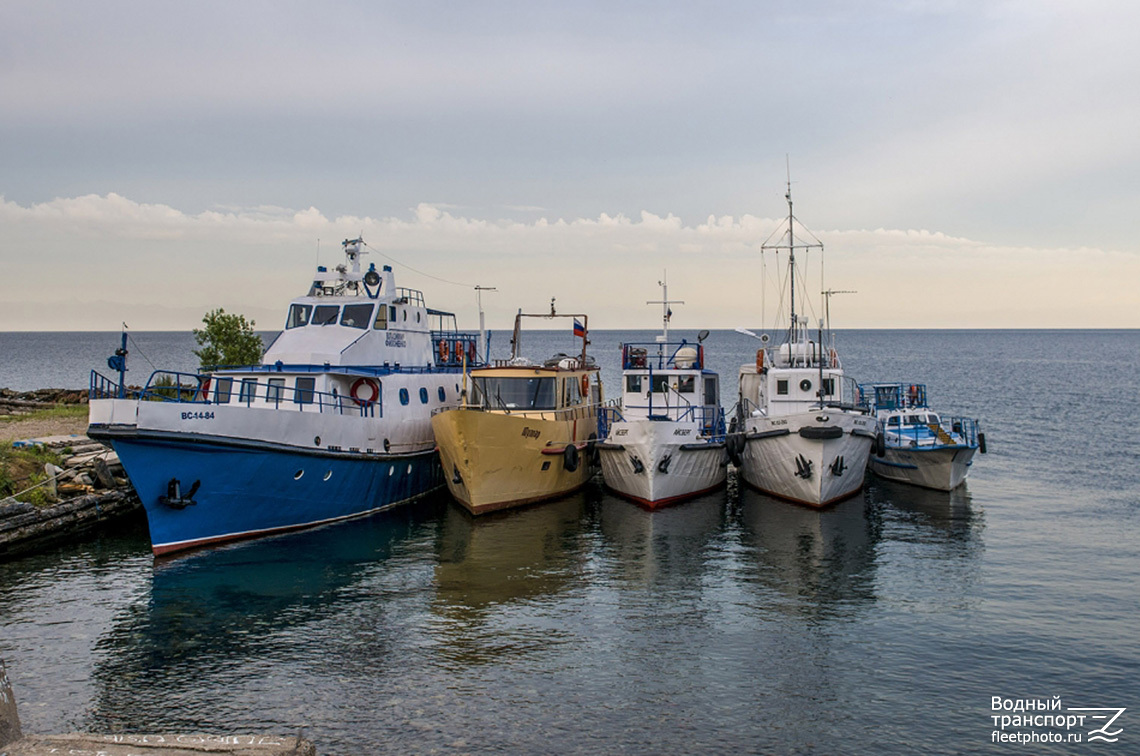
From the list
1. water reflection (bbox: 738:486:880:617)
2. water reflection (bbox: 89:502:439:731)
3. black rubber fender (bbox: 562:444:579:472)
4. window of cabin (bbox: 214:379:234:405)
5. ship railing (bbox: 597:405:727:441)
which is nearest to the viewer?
water reflection (bbox: 89:502:439:731)

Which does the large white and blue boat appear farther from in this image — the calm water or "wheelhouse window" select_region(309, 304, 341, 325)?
the calm water

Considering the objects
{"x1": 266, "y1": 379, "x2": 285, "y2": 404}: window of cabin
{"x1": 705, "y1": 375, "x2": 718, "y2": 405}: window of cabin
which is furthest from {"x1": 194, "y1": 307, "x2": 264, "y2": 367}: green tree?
{"x1": 705, "y1": 375, "x2": 718, "y2": 405}: window of cabin

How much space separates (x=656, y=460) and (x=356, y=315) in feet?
36.6

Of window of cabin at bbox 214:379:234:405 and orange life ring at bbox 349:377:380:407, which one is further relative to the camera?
orange life ring at bbox 349:377:380:407

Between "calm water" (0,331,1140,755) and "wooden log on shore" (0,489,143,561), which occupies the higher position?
"wooden log on shore" (0,489,143,561)

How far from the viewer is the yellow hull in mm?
24797

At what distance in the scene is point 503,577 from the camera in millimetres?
19562

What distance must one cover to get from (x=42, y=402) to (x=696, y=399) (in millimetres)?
41166

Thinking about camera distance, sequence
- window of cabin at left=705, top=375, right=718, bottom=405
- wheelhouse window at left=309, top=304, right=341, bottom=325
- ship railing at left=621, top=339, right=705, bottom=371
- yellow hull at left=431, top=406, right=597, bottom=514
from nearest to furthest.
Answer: yellow hull at left=431, top=406, right=597, bottom=514, wheelhouse window at left=309, top=304, right=341, bottom=325, ship railing at left=621, top=339, right=705, bottom=371, window of cabin at left=705, top=375, right=718, bottom=405

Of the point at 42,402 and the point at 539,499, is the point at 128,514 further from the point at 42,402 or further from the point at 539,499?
the point at 42,402

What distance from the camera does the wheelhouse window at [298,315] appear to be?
28188mm

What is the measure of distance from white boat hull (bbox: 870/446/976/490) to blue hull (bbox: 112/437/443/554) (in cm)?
1913

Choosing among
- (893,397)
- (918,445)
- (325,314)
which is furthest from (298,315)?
(893,397)

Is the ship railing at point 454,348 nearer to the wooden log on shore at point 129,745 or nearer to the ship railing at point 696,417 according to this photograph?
the ship railing at point 696,417
